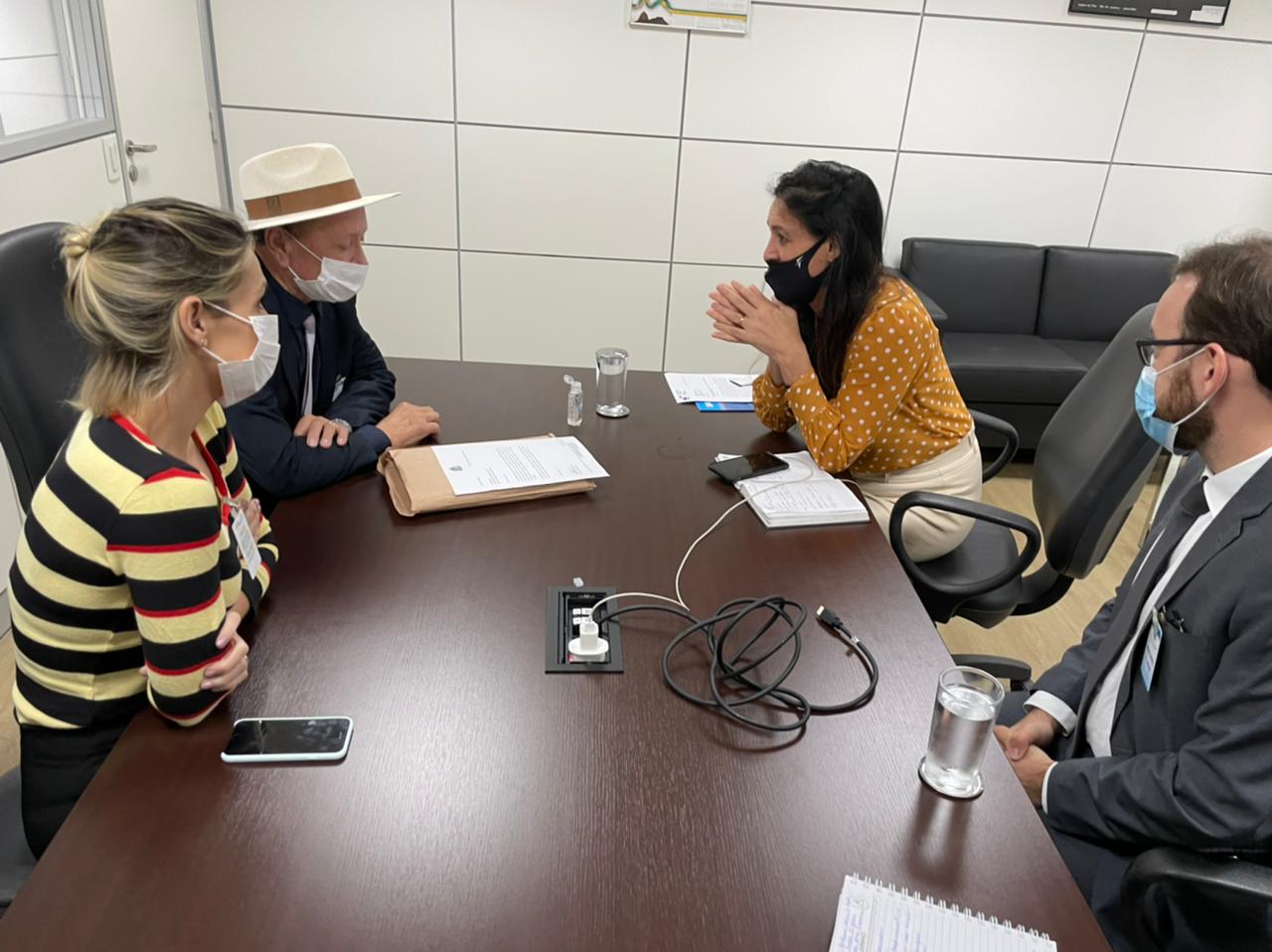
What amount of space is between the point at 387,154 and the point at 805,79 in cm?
183

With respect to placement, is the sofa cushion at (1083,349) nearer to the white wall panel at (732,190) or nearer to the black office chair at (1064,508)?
the white wall panel at (732,190)

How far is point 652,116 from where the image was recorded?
3.77 m

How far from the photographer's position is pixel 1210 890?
3.27ft

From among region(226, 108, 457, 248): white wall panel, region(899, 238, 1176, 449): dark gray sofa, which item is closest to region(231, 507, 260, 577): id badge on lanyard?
region(226, 108, 457, 248): white wall panel

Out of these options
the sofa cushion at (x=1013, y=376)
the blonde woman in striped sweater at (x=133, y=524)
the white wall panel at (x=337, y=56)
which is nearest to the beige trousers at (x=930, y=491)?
the blonde woman in striped sweater at (x=133, y=524)

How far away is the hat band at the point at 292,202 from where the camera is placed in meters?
1.76

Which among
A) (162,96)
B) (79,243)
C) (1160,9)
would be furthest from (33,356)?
(1160,9)

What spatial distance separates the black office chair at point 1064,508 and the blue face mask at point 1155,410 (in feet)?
0.97

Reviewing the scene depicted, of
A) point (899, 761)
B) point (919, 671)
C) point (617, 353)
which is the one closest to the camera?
point (899, 761)

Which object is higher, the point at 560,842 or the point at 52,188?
the point at 52,188

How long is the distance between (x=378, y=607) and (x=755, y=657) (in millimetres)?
557

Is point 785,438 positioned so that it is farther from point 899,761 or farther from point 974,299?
point 974,299

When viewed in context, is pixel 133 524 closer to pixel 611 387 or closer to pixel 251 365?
pixel 251 365

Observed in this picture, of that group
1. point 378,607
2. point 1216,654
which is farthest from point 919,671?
point 378,607
